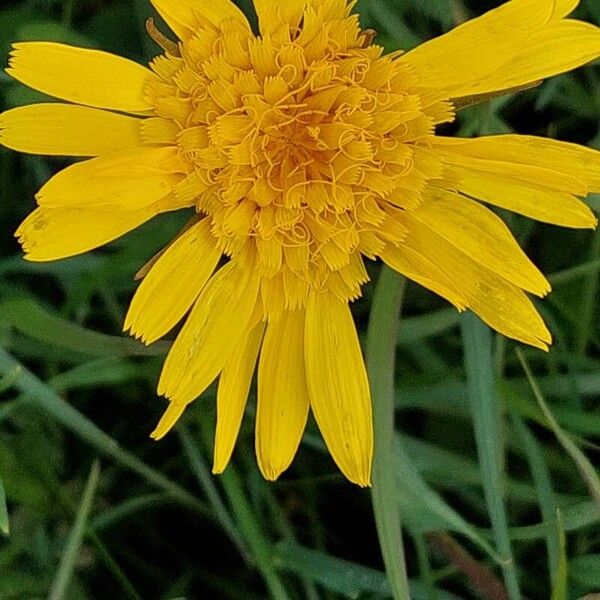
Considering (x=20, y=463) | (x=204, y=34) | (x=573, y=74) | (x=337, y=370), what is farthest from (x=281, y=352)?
(x=573, y=74)

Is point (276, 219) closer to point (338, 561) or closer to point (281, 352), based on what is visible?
point (281, 352)

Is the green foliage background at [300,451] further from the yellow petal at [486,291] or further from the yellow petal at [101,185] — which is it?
the yellow petal at [101,185]

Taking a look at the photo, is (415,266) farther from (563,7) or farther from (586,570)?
(586,570)

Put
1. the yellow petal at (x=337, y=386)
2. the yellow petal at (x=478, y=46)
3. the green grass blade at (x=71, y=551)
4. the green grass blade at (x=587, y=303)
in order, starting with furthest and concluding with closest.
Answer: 1. the green grass blade at (x=587, y=303)
2. the green grass blade at (x=71, y=551)
3. the yellow petal at (x=337, y=386)
4. the yellow petal at (x=478, y=46)

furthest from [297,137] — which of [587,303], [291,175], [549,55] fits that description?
[587,303]

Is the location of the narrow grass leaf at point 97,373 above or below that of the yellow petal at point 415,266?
below

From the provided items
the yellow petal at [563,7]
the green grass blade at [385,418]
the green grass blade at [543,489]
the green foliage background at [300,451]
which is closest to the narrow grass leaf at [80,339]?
the green foliage background at [300,451]

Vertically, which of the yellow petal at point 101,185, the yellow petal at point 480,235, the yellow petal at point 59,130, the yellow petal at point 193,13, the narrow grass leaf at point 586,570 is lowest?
the narrow grass leaf at point 586,570
